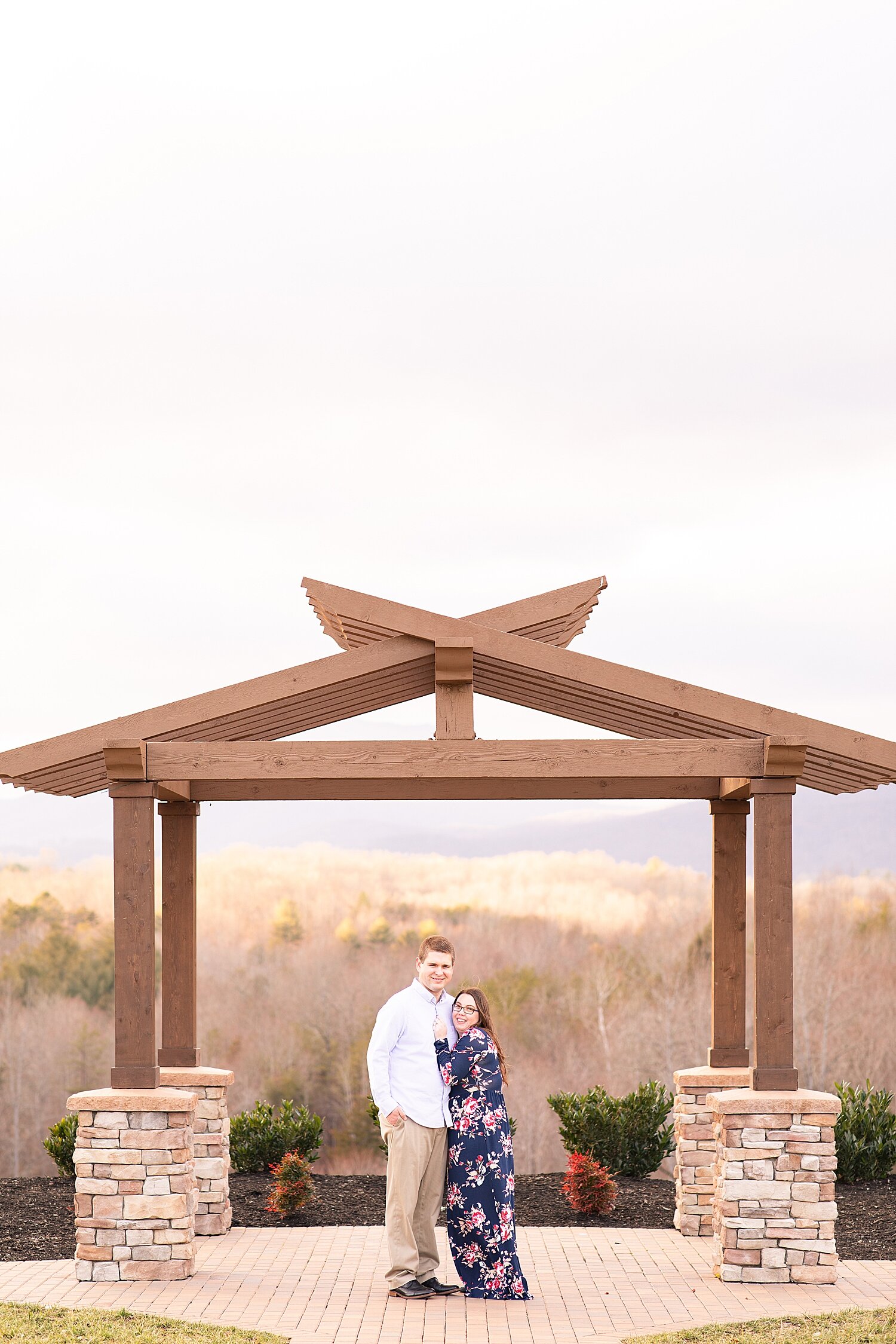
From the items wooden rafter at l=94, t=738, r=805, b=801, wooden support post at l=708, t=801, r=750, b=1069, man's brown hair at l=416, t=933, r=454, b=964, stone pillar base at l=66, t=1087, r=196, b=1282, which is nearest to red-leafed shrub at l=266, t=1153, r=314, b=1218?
stone pillar base at l=66, t=1087, r=196, b=1282

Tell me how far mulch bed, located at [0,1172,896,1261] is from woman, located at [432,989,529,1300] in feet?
8.35

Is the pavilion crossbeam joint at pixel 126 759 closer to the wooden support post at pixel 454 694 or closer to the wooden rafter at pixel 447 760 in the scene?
the wooden rafter at pixel 447 760

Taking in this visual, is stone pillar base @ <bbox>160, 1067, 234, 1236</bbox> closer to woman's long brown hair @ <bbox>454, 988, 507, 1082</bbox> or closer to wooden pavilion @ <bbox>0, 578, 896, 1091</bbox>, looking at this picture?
wooden pavilion @ <bbox>0, 578, 896, 1091</bbox>

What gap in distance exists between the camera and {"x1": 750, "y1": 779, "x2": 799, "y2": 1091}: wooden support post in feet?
23.5

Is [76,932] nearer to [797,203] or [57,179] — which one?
[57,179]

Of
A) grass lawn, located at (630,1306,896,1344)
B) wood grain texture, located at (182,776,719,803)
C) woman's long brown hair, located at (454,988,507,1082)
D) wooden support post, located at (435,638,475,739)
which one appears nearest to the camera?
grass lawn, located at (630,1306,896,1344)

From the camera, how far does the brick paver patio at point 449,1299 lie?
6.18 meters

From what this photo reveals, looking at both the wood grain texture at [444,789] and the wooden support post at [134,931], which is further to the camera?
the wood grain texture at [444,789]

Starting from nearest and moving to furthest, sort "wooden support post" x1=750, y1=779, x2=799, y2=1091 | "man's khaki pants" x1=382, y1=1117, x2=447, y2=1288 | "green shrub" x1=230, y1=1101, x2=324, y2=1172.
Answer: "man's khaki pants" x1=382, y1=1117, x2=447, y2=1288 < "wooden support post" x1=750, y1=779, x2=799, y2=1091 < "green shrub" x1=230, y1=1101, x2=324, y2=1172

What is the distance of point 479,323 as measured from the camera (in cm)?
2189

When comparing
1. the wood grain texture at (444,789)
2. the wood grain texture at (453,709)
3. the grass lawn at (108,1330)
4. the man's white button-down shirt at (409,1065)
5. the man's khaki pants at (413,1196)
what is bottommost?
the grass lawn at (108,1330)

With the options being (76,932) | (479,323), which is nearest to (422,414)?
(479,323)

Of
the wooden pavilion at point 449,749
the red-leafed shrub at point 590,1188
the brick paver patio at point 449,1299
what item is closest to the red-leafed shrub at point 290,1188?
the brick paver patio at point 449,1299

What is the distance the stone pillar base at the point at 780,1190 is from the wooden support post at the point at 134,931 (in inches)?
126
